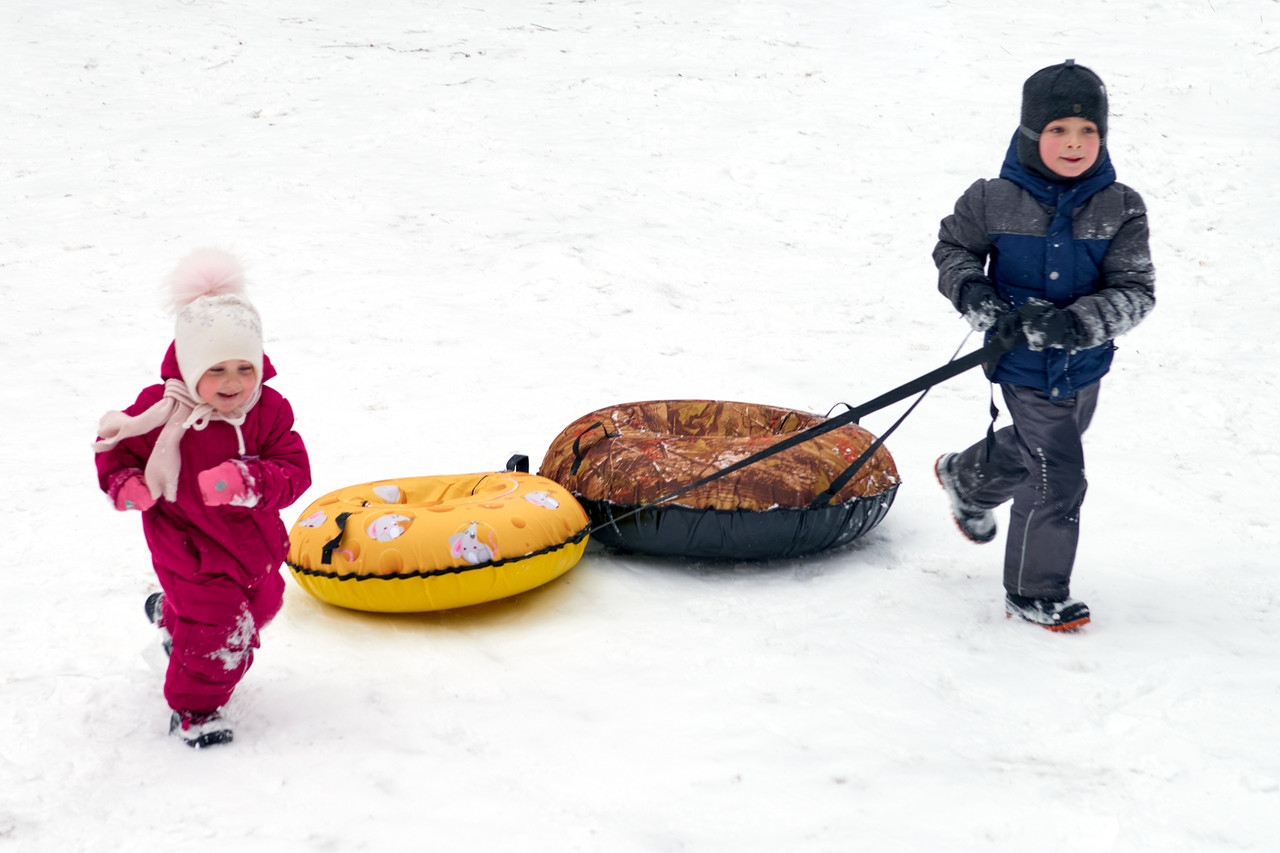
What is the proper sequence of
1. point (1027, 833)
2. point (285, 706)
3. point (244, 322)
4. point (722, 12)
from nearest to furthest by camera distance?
point (1027, 833) → point (244, 322) → point (285, 706) → point (722, 12)

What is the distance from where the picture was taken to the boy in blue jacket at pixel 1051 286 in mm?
3051

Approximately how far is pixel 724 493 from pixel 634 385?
2421 mm

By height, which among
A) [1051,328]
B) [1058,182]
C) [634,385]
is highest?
[1058,182]

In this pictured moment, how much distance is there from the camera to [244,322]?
2.44 meters

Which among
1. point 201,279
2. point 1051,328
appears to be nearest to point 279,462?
point 201,279

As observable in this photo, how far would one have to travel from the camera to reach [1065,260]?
3.14m

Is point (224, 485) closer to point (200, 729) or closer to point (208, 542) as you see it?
point (208, 542)

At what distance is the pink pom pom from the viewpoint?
248cm

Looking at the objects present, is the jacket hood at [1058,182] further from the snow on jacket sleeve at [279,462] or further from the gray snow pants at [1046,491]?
the snow on jacket sleeve at [279,462]

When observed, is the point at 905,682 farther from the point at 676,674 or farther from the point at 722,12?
the point at 722,12

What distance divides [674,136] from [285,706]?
810 centimetres

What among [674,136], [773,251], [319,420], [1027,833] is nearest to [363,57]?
[674,136]

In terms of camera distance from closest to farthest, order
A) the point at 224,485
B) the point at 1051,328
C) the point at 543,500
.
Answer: the point at 224,485, the point at 1051,328, the point at 543,500

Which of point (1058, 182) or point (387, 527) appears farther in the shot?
point (387, 527)
